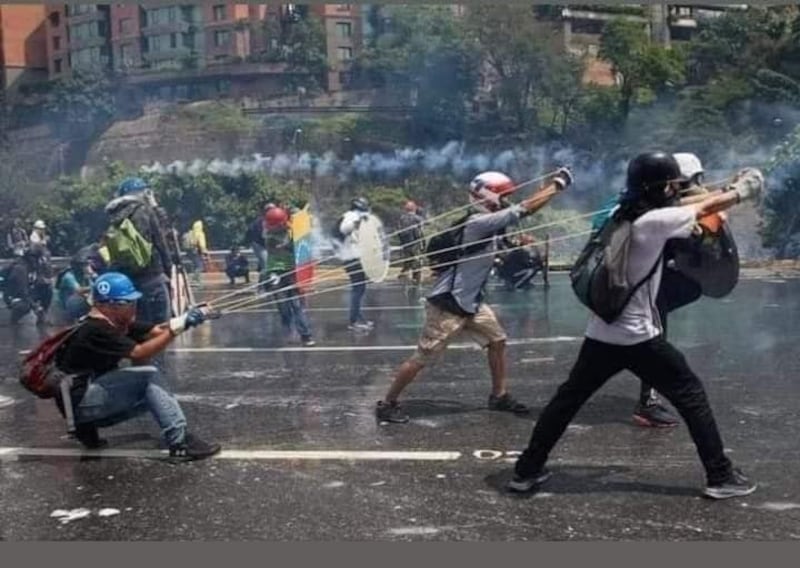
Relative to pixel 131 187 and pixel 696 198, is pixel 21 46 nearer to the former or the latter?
pixel 131 187

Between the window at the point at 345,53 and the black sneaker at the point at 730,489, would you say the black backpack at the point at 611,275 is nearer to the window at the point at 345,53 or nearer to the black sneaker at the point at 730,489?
the black sneaker at the point at 730,489

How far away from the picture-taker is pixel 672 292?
612 centimetres

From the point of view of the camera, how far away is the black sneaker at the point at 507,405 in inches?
256

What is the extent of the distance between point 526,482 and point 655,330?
961 mm

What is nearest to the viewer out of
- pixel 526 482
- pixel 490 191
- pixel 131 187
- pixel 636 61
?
pixel 526 482

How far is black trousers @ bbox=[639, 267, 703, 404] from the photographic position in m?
6.07

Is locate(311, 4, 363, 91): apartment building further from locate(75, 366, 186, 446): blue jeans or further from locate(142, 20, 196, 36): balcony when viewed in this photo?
locate(75, 366, 186, 446): blue jeans

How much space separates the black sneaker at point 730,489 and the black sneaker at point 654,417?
1252mm

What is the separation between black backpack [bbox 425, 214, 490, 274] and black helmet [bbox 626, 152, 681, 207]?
66.1 inches

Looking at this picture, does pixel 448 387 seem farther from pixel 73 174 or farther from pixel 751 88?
pixel 73 174

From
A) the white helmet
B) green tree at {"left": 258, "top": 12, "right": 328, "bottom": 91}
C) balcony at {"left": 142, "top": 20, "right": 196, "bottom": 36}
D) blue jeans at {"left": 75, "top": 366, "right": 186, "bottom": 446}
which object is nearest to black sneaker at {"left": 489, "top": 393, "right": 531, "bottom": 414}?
the white helmet

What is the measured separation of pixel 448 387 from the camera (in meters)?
7.42

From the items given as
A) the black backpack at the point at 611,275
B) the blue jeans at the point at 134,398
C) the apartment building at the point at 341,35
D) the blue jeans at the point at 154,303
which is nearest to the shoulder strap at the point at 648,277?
the black backpack at the point at 611,275

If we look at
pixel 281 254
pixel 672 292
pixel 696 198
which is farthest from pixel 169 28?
pixel 696 198
